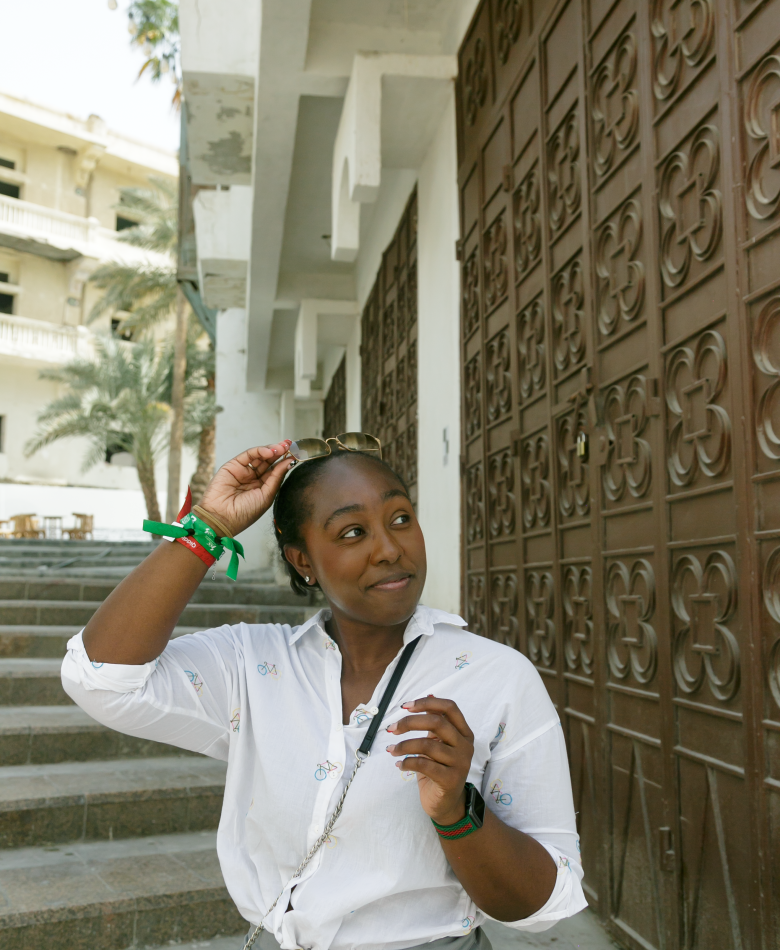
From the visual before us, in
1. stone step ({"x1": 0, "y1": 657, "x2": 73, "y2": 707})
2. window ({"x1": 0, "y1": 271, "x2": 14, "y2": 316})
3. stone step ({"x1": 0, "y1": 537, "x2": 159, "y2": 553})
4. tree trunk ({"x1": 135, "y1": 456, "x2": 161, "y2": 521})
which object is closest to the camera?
stone step ({"x1": 0, "y1": 657, "x2": 73, "y2": 707})

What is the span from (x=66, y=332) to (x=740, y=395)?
1135 inches

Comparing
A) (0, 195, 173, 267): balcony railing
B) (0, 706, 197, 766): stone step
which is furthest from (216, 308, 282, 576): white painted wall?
(0, 195, 173, 267): balcony railing

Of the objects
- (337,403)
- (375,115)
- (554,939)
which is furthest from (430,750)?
A: (337,403)

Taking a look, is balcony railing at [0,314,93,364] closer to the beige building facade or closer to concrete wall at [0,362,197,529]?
the beige building facade

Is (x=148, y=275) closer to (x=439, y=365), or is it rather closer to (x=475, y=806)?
(x=439, y=365)

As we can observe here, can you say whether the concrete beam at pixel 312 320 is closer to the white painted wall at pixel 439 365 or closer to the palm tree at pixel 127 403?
the white painted wall at pixel 439 365

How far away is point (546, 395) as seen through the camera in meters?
3.21

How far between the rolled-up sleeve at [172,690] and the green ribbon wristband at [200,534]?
0.16m

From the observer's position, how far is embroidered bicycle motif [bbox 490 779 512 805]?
1370 mm

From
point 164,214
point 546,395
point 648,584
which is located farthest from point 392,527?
point 164,214

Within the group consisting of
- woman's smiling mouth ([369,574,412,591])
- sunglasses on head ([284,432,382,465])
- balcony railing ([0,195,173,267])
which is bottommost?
woman's smiling mouth ([369,574,412,591])

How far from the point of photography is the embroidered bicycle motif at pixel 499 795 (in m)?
1.37

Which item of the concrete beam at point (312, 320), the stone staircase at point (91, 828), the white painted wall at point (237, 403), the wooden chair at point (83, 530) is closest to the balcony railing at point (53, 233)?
the wooden chair at point (83, 530)

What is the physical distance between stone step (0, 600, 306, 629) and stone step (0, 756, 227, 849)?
176 centimetres
